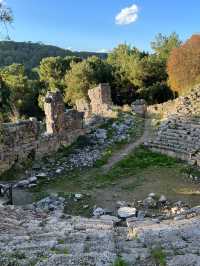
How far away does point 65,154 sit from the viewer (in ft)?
71.6

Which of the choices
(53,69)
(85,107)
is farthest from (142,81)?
(53,69)

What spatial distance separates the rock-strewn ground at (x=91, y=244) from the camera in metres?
6.94

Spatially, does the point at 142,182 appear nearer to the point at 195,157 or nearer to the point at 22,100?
the point at 195,157

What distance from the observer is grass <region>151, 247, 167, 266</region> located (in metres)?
6.82

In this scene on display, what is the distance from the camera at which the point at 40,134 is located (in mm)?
22266


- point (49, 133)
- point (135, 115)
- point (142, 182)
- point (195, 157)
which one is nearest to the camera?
point (142, 182)

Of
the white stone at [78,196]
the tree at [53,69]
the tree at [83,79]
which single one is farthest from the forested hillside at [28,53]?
the white stone at [78,196]

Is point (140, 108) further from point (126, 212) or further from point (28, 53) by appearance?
point (28, 53)

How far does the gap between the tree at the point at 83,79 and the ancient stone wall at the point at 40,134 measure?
791 inches

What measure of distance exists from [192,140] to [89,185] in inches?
264

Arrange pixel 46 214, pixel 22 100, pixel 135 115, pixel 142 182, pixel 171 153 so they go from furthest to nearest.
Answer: pixel 22 100
pixel 135 115
pixel 171 153
pixel 142 182
pixel 46 214

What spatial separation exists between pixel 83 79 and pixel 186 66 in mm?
13488

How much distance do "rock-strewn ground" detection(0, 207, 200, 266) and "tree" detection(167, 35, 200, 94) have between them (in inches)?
975

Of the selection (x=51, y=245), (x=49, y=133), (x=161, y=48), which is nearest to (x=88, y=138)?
(x=49, y=133)
